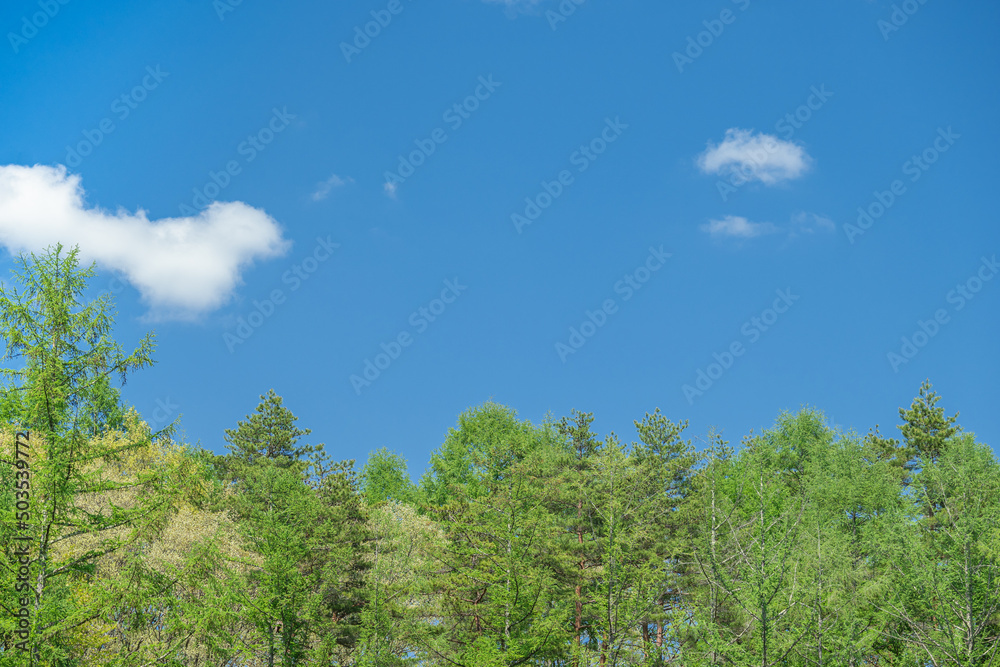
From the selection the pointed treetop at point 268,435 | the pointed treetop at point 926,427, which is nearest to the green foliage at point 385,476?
the pointed treetop at point 268,435

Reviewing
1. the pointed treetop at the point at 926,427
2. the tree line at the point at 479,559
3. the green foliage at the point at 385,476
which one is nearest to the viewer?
the tree line at the point at 479,559

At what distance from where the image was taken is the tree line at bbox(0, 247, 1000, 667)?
14.8 m

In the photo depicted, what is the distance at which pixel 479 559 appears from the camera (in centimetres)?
2850

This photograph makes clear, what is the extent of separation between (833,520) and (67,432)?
30148mm

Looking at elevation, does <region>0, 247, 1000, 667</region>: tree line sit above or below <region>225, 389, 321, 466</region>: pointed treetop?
below

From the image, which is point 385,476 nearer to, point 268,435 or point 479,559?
point 268,435

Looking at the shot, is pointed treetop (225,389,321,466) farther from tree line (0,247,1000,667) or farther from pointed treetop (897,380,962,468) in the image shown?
pointed treetop (897,380,962,468)

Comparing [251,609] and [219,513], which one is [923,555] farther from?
[219,513]

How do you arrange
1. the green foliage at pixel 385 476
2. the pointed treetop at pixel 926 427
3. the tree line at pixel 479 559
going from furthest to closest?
the green foliage at pixel 385 476 < the pointed treetop at pixel 926 427 < the tree line at pixel 479 559

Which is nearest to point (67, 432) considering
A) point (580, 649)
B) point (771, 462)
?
point (580, 649)

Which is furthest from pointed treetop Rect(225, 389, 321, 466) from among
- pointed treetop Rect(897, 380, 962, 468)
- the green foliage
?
pointed treetop Rect(897, 380, 962, 468)

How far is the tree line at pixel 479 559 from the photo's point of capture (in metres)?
14.8

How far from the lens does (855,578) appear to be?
28938 millimetres

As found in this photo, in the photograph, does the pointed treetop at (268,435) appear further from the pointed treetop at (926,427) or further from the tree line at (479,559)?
the pointed treetop at (926,427)
